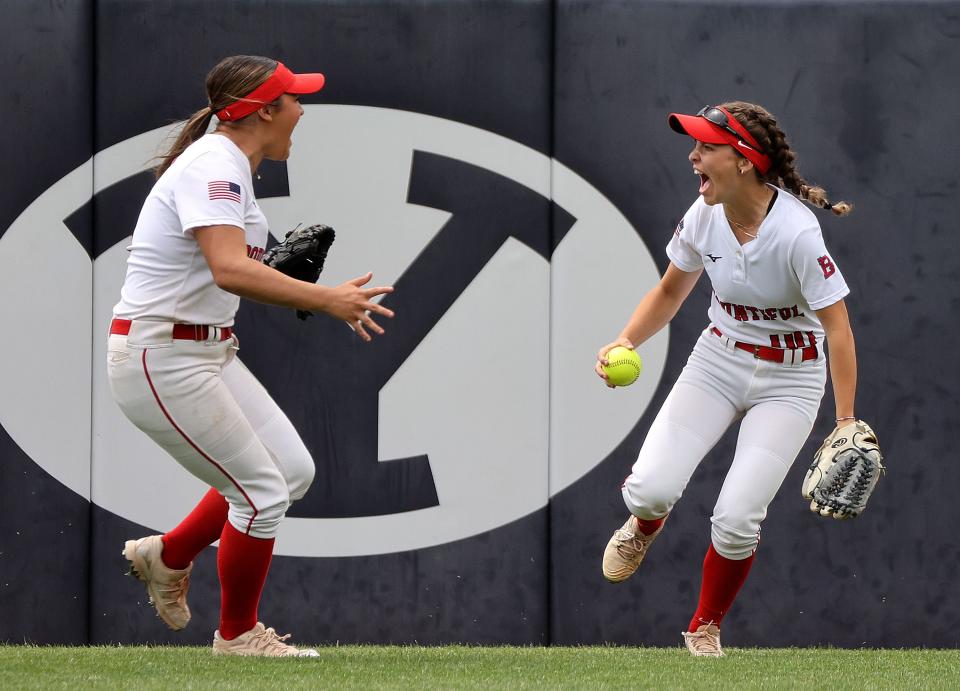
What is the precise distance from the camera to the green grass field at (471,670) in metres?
3.32

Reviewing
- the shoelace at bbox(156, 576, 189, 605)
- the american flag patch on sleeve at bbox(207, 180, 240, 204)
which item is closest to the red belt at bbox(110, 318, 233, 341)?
the american flag patch on sleeve at bbox(207, 180, 240, 204)

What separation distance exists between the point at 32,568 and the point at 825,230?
3.05 metres

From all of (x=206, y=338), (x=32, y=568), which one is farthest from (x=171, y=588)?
(x=32, y=568)

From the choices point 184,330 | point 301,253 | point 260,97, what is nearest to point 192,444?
point 184,330

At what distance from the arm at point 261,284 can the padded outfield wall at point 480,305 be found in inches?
54.9

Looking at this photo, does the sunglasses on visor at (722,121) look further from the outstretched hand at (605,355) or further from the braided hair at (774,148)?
the outstretched hand at (605,355)

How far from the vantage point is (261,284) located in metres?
3.27

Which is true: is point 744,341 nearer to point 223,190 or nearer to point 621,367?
point 621,367

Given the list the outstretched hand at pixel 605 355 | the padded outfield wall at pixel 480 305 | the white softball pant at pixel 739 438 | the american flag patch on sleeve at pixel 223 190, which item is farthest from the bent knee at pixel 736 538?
the american flag patch on sleeve at pixel 223 190

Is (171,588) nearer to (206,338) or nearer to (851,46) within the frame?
(206,338)

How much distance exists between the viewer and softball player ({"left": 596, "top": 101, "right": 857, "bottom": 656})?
12.2 ft

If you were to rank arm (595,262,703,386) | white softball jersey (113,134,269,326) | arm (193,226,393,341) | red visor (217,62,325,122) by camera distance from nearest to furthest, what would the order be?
arm (193,226,393,341), white softball jersey (113,134,269,326), red visor (217,62,325,122), arm (595,262,703,386)

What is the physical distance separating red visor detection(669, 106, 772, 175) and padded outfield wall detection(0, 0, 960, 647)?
0.98 meters

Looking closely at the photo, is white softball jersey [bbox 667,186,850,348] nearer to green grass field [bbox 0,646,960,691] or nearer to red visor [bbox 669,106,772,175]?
red visor [bbox 669,106,772,175]
